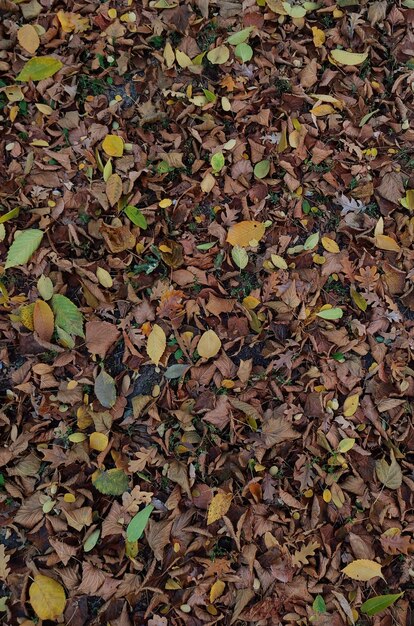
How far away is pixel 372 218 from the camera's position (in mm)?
2191

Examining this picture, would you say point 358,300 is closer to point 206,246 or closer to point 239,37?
point 206,246

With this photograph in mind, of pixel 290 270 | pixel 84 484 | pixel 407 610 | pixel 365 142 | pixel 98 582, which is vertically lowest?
pixel 407 610

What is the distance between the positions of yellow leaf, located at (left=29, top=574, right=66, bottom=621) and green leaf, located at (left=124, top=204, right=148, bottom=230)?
1257 millimetres

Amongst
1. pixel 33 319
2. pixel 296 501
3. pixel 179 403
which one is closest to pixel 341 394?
pixel 296 501

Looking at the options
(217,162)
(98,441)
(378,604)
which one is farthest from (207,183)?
(378,604)

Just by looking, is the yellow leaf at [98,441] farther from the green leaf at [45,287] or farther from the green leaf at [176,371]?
the green leaf at [45,287]

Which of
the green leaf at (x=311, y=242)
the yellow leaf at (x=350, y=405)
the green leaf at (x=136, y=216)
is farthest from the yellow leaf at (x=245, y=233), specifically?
the yellow leaf at (x=350, y=405)

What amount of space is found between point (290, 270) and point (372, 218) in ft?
1.33

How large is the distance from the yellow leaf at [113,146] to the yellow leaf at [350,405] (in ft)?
4.25

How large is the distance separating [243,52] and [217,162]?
547 mm

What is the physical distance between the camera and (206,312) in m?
2.02

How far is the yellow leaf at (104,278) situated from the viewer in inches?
80.2

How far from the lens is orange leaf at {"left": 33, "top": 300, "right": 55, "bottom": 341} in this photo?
6.44 feet

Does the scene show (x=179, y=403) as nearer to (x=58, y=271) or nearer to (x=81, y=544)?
(x=81, y=544)
